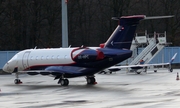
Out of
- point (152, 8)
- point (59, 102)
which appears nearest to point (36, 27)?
point (152, 8)

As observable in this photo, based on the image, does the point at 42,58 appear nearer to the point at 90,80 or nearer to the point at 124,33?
the point at 90,80

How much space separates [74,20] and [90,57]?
41.5 m

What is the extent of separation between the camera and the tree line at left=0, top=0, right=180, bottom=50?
A: 210ft

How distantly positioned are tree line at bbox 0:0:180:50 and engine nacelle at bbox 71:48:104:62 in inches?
1261

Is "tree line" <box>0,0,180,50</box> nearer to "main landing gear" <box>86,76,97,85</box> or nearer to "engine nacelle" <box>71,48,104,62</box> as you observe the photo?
"main landing gear" <box>86,76,97,85</box>

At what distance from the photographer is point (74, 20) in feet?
235

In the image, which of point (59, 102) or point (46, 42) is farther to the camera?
point (46, 42)

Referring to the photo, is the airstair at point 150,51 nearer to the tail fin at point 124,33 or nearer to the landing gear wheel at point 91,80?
the landing gear wheel at point 91,80

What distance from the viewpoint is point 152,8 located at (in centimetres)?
7075

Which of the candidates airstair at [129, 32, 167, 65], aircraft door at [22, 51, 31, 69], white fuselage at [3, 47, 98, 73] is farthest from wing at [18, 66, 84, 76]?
airstair at [129, 32, 167, 65]

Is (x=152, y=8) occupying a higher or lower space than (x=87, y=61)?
higher

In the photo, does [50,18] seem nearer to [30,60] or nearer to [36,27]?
[36,27]

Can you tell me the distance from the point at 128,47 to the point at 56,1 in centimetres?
3578

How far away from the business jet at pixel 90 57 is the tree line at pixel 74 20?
99.4 ft
